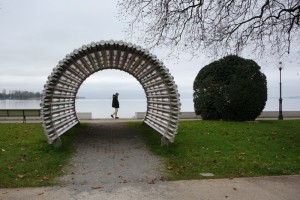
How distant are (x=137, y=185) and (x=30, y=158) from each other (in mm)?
3979

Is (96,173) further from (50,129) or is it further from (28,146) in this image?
(28,146)

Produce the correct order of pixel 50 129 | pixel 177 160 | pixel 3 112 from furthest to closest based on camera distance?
pixel 3 112, pixel 50 129, pixel 177 160

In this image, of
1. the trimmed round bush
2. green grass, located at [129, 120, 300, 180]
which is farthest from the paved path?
the trimmed round bush

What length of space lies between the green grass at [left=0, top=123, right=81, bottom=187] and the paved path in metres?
0.40

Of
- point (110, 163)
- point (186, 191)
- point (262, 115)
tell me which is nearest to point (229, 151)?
point (110, 163)

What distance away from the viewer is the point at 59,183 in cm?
812

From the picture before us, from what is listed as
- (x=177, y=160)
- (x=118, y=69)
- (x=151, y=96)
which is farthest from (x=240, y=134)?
(x=118, y=69)

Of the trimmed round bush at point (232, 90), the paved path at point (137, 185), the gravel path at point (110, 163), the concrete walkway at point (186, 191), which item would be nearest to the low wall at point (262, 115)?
the trimmed round bush at point (232, 90)

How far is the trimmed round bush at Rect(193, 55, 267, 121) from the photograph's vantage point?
62.3ft

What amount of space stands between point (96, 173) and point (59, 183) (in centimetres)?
117

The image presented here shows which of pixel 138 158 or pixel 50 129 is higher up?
pixel 50 129

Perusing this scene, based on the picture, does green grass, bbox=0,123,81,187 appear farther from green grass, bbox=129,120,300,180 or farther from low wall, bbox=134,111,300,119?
low wall, bbox=134,111,300,119

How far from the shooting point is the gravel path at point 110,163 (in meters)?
8.33

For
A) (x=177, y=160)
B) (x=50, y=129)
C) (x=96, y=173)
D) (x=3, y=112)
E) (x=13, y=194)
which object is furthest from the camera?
(x=3, y=112)
